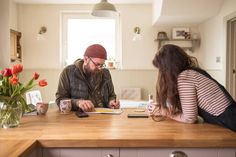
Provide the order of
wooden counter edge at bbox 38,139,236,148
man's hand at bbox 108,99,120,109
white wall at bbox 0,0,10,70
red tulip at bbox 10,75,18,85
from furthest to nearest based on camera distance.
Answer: white wall at bbox 0,0,10,70
man's hand at bbox 108,99,120,109
red tulip at bbox 10,75,18,85
wooden counter edge at bbox 38,139,236,148

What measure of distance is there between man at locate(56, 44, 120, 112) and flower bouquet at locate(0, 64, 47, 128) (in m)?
0.67

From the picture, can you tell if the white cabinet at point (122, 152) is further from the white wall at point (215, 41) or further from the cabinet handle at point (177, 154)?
the white wall at point (215, 41)

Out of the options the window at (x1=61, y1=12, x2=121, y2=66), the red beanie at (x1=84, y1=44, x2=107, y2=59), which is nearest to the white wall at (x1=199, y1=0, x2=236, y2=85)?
the window at (x1=61, y1=12, x2=121, y2=66)

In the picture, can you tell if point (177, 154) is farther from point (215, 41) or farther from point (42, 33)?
point (42, 33)

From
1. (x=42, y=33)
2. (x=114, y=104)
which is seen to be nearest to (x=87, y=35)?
(x=42, y=33)

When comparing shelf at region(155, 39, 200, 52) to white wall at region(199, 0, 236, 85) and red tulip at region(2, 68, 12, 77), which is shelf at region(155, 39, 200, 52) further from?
red tulip at region(2, 68, 12, 77)

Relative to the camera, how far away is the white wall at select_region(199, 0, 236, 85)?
4.15 meters

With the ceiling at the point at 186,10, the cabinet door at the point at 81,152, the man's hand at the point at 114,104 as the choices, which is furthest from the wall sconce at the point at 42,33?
the cabinet door at the point at 81,152

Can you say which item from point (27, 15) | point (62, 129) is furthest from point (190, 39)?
point (62, 129)

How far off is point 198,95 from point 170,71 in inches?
8.1

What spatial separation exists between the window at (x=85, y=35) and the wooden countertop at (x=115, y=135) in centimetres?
410

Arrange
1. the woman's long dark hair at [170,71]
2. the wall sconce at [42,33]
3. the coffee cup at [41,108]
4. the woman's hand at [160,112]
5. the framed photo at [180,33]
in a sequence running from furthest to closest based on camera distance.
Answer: the wall sconce at [42,33]
the framed photo at [180,33]
the coffee cup at [41,108]
the woman's hand at [160,112]
the woman's long dark hair at [170,71]

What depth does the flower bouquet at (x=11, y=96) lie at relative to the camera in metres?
1.43

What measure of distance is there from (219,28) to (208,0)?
19.8 inches
